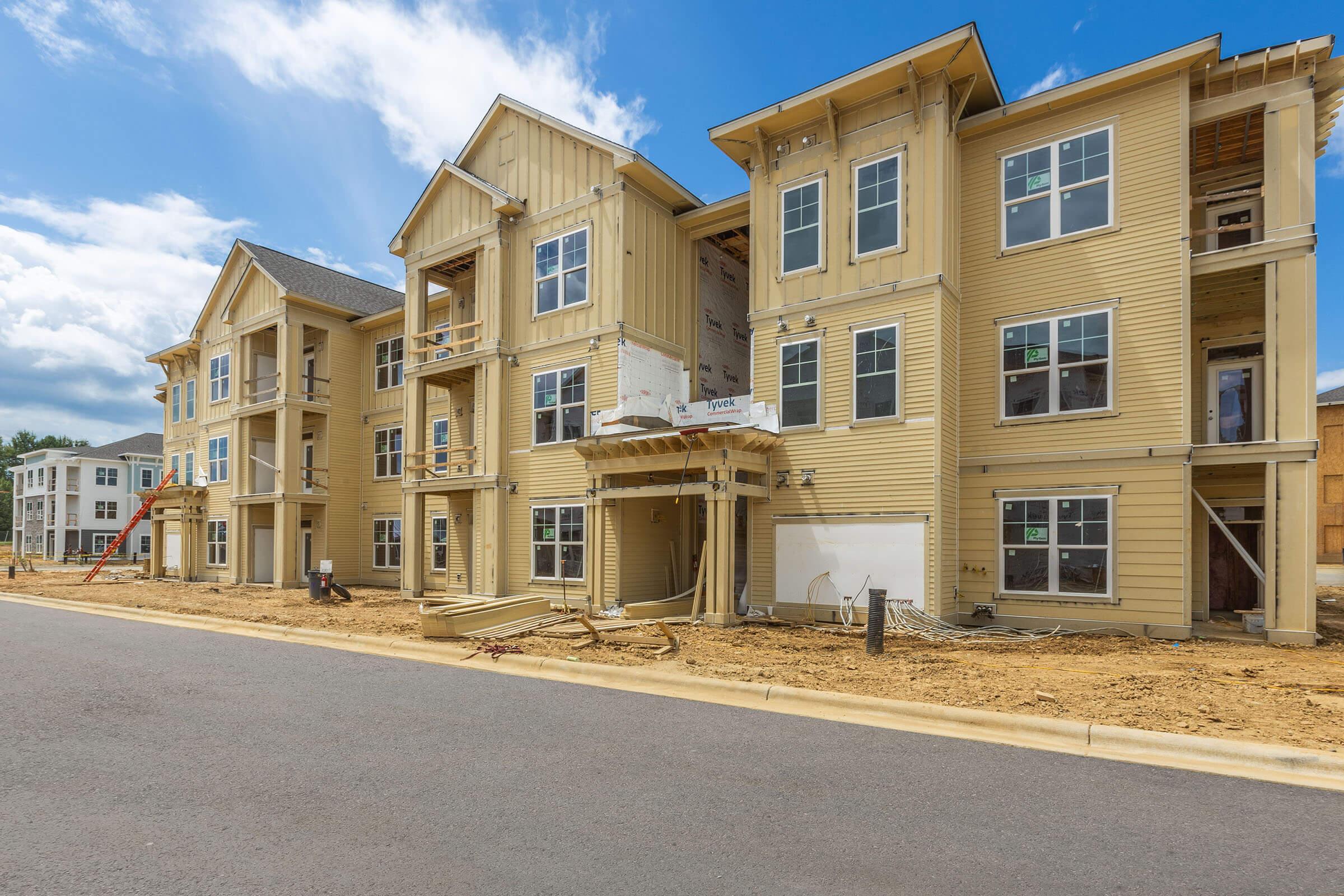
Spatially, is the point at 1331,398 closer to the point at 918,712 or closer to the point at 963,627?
the point at 963,627

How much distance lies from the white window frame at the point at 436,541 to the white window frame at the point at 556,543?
18.1 ft

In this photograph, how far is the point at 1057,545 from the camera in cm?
1445

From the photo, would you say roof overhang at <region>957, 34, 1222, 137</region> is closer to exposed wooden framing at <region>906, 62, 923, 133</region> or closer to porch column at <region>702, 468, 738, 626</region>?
exposed wooden framing at <region>906, 62, 923, 133</region>

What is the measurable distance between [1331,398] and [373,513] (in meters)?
45.7

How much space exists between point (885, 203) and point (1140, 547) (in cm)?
805

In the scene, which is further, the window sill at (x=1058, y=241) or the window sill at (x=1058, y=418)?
the window sill at (x=1058, y=241)

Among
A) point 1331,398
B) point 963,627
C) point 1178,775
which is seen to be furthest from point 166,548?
point 1331,398

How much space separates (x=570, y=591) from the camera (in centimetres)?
1916

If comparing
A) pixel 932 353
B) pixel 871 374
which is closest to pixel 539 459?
pixel 871 374

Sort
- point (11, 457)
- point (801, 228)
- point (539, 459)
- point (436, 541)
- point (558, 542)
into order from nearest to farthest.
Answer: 1. point (801, 228)
2. point (558, 542)
3. point (539, 459)
4. point (436, 541)
5. point (11, 457)

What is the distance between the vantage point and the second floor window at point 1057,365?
14.4 metres

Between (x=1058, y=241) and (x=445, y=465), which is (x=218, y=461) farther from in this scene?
(x=1058, y=241)

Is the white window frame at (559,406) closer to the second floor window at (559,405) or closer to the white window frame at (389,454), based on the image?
the second floor window at (559,405)

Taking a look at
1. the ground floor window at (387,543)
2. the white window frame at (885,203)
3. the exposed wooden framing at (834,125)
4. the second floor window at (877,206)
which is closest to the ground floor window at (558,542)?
the white window frame at (885,203)
